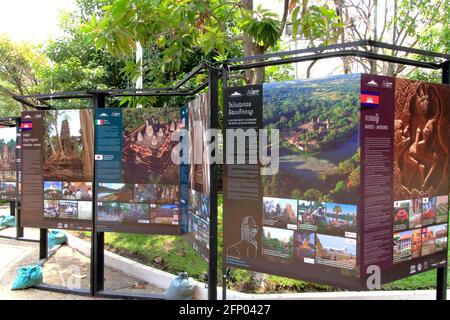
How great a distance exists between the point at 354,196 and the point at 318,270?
2.32 ft

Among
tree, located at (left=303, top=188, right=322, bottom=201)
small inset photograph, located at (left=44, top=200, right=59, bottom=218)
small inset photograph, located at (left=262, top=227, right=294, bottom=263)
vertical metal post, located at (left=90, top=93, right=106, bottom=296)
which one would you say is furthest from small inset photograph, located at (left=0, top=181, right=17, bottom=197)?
tree, located at (left=303, top=188, right=322, bottom=201)

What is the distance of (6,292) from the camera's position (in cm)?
576

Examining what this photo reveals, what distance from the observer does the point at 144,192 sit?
17.2 feet

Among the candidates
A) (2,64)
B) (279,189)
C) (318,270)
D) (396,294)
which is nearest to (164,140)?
(279,189)

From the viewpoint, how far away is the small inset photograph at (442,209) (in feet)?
12.5

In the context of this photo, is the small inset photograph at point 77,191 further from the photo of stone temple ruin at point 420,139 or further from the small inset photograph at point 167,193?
the photo of stone temple ruin at point 420,139

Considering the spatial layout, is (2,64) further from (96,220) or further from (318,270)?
(318,270)

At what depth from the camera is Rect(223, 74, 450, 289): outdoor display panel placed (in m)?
3.16

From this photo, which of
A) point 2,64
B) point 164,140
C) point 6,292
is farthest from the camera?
point 2,64

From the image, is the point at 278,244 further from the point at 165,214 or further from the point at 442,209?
the point at 165,214

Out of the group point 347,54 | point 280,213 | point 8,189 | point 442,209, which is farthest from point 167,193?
point 8,189

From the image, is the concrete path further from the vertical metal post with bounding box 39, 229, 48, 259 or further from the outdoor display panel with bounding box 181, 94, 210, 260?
the outdoor display panel with bounding box 181, 94, 210, 260

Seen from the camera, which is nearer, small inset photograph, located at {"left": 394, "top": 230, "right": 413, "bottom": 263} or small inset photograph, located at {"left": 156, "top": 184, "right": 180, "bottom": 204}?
small inset photograph, located at {"left": 394, "top": 230, "right": 413, "bottom": 263}

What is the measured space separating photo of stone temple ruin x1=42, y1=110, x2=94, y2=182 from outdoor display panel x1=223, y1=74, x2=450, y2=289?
2479 millimetres
